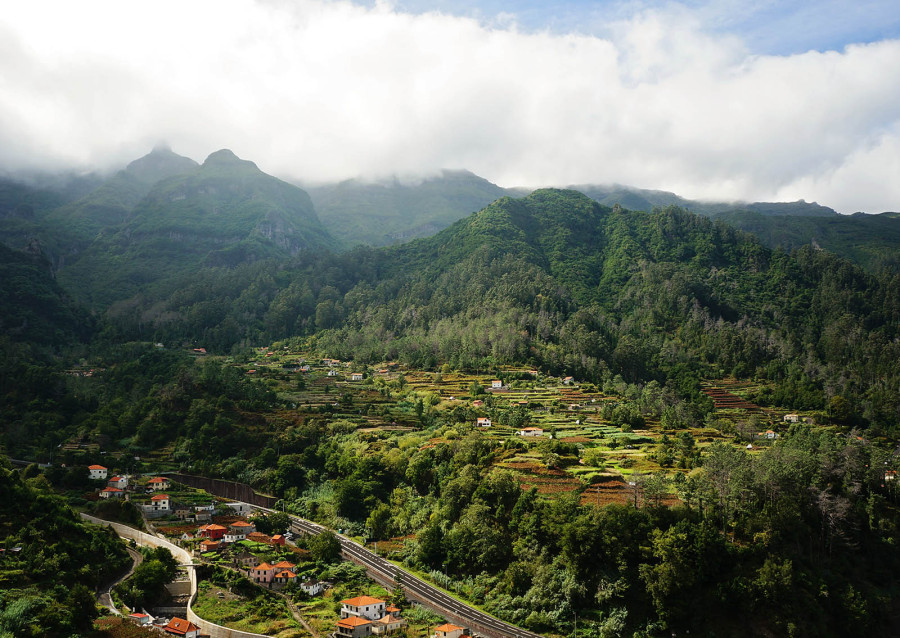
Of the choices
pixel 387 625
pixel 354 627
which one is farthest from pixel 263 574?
pixel 387 625

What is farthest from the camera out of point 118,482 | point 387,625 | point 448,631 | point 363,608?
point 118,482

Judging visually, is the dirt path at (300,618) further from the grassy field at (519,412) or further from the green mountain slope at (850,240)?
the green mountain slope at (850,240)

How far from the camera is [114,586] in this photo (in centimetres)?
3869

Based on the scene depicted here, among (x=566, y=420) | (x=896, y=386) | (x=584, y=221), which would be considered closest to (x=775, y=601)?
(x=566, y=420)

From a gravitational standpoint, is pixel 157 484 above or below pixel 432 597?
above

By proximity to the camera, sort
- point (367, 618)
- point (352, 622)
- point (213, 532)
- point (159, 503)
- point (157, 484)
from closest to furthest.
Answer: point (352, 622) → point (367, 618) → point (213, 532) → point (159, 503) → point (157, 484)

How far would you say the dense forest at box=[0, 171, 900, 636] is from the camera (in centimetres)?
3922

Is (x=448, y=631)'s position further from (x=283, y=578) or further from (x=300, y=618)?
(x=283, y=578)

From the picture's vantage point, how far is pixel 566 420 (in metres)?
67.6

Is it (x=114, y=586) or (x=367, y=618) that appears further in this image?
(x=114, y=586)

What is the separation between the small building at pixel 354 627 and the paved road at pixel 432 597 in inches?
201

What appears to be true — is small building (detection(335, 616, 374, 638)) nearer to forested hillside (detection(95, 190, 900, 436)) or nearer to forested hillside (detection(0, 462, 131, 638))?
forested hillside (detection(0, 462, 131, 638))

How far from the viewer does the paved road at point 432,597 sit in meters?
37.3

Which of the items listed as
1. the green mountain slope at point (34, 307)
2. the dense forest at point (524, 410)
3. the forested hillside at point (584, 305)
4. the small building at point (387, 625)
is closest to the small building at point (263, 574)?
the dense forest at point (524, 410)
